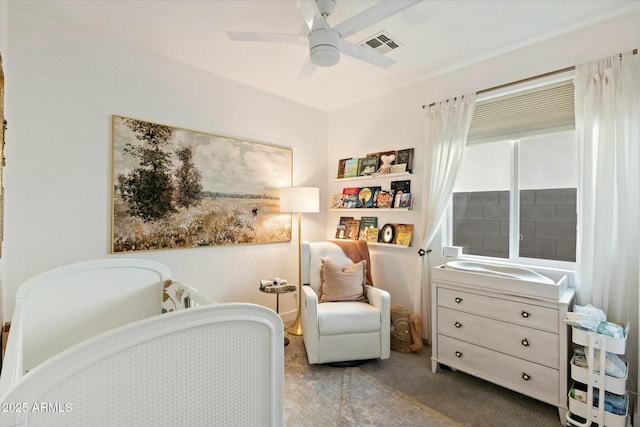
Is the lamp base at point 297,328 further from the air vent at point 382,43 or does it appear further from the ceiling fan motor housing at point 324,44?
the air vent at point 382,43

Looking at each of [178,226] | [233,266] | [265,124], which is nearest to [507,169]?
[265,124]

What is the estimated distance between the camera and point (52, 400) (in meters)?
0.67

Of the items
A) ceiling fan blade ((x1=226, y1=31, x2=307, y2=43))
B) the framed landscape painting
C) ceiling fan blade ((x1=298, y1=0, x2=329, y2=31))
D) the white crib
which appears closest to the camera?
the white crib

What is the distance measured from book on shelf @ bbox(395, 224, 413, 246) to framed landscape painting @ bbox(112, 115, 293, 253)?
1.20 m

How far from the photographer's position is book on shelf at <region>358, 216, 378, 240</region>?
3.35 m

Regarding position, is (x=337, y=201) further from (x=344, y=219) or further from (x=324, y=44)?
(x=324, y=44)

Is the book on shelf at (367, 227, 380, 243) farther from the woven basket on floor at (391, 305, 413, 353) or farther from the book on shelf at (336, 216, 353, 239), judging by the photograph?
the woven basket on floor at (391, 305, 413, 353)

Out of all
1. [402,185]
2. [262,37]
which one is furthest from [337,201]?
[262,37]

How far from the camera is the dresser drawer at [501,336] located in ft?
6.16

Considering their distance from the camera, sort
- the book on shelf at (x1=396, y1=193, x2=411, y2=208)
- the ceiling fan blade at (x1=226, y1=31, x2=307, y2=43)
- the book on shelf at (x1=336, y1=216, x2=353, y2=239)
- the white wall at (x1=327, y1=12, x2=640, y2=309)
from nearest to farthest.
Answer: the ceiling fan blade at (x1=226, y1=31, x2=307, y2=43) < the white wall at (x1=327, y1=12, x2=640, y2=309) < the book on shelf at (x1=396, y1=193, x2=411, y2=208) < the book on shelf at (x1=336, y1=216, x2=353, y2=239)

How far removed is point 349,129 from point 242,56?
5.04 feet

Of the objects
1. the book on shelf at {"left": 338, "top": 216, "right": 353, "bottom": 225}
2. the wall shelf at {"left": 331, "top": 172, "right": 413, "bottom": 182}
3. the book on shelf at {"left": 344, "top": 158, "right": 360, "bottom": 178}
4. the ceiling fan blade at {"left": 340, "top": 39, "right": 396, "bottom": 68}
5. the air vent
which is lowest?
the book on shelf at {"left": 338, "top": 216, "right": 353, "bottom": 225}

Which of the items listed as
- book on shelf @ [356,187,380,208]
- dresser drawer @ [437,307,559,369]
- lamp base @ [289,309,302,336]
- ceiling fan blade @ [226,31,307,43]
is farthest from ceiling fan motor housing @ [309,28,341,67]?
lamp base @ [289,309,302,336]

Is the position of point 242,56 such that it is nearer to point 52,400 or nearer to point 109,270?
point 109,270
